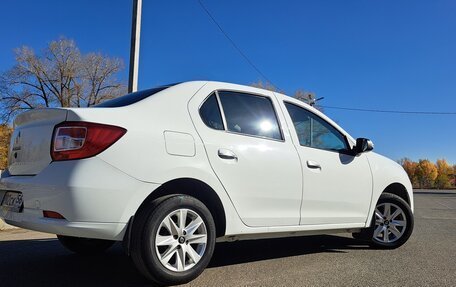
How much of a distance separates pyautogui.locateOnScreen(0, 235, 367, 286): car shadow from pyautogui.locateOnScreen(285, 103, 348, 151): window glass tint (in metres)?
1.29

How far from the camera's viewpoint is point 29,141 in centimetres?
363

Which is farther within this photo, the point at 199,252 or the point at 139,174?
the point at 199,252

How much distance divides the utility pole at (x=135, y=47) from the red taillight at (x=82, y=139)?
6.95 metres

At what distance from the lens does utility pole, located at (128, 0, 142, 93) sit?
10.1m

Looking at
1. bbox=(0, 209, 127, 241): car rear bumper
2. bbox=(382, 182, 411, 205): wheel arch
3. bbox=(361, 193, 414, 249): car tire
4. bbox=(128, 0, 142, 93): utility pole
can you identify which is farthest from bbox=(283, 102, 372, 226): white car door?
bbox=(128, 0, 142, 93): utility pole

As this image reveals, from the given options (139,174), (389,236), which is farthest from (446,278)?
(139,174)

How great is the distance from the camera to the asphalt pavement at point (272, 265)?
378cm

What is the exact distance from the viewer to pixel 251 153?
13.3ft

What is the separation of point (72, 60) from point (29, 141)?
4485 centimetres

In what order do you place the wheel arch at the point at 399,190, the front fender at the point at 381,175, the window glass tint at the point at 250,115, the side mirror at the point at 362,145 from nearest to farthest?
the window glass tint at the point at 250,115
the side mirror at the point at 362,145
the front fender at the point at 381,175
the wheel arch at the point at 399,190

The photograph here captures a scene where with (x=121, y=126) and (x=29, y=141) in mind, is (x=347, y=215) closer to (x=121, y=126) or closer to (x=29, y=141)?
(x=121, y=126)

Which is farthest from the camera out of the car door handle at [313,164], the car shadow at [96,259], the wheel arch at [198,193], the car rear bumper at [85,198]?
the car door handle at [313,164]

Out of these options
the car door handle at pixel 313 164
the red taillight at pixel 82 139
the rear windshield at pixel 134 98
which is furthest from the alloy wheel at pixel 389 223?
the red taillight at pixel 82 139

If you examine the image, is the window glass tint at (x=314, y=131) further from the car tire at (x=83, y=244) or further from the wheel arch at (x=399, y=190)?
the car tire at (x=83, y=244)
